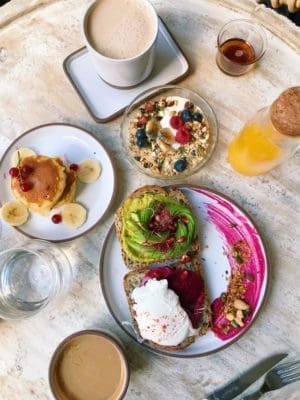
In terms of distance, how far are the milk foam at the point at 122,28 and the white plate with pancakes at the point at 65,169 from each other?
0.76ft

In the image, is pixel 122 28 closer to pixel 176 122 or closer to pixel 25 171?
pixel 176 122

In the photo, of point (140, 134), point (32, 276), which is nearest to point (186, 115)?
point (140, 134)

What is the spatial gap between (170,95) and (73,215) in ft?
1.35

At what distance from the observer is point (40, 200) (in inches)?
53.7

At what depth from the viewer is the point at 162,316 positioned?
1279mm

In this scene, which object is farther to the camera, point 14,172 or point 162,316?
point 14,172

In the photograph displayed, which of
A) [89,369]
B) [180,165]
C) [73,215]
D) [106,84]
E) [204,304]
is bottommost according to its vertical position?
[89,369]

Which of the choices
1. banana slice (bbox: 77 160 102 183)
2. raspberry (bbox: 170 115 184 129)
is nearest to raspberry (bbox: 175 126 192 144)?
raspberry (bbox: 170 115 184 129)

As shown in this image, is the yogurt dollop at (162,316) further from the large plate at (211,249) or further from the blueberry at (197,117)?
the blueberry at (197,117)

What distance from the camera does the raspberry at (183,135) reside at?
4.61 ft

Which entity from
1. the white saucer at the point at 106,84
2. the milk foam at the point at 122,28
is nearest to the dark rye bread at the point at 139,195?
the white saucer at the point at 106,84

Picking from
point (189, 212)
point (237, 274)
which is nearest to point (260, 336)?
point (237, 274)

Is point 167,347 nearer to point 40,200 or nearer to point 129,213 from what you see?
point 129,213

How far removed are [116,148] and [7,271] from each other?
431mm
